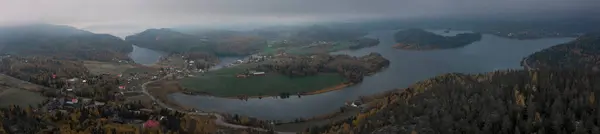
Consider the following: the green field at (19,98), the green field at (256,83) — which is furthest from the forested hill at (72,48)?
the green field at (19,98)

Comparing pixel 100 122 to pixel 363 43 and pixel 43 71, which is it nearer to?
pixel 43 71

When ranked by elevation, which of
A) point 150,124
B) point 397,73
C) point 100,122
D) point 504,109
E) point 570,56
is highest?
point 504,109

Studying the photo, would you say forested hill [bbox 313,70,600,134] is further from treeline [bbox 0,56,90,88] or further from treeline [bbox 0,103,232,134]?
treeline [bbox 0,56,90,88]

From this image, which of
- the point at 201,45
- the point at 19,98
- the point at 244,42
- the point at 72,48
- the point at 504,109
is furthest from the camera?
the point at 244,42

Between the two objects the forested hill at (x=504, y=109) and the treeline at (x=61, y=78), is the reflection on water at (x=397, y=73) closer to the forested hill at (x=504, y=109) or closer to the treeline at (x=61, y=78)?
the treeline at (x=61, y=78)

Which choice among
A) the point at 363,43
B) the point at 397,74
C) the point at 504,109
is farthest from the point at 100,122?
the point at 363,43

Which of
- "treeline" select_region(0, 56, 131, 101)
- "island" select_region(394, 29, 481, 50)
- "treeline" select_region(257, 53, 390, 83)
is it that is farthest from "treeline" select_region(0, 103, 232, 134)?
"island" select_region(394, 29, 481, 50)

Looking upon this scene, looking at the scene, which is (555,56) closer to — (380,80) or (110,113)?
(380,80)
